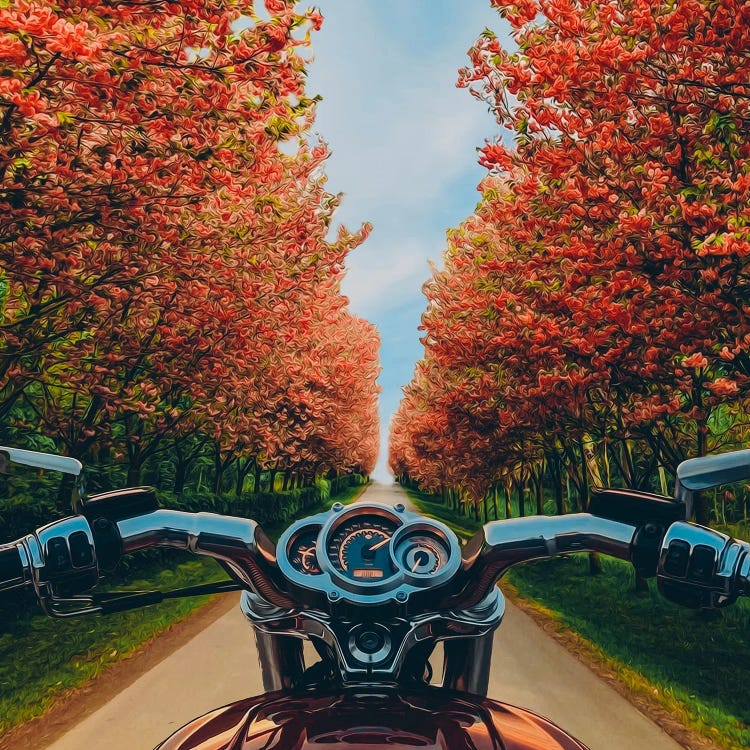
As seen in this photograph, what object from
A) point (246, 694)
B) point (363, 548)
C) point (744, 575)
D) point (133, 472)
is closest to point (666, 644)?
point (246, 694)

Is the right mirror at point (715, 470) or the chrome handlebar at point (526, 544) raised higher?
the right mirror at point (715, 470)

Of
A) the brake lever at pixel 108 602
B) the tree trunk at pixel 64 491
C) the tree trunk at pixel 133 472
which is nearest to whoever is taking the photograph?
the brake lever at pixel 108 602

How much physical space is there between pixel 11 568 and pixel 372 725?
917mm

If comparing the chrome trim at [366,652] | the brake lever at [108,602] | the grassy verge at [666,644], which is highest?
the brake lever at [108,602]

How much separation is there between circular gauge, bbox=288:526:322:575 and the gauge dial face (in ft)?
0.20

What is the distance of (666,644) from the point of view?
10.0 m

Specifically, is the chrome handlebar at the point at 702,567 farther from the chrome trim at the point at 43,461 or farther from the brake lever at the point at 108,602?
the chrome trim at the point at 43,461

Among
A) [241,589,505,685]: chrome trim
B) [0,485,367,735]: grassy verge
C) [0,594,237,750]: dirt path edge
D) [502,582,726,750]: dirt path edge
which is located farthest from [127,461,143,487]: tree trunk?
[241,589,505,685]: chrome trim

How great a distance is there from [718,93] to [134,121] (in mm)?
5455

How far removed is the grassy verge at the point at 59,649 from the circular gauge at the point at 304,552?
18.1 feet

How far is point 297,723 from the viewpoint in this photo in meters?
1.47

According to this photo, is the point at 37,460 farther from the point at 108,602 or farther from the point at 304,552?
the point at 304,552

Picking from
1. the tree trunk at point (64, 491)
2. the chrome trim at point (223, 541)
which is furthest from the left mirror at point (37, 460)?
the tree trunk at point (64, 491)

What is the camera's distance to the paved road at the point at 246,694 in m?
5.89
